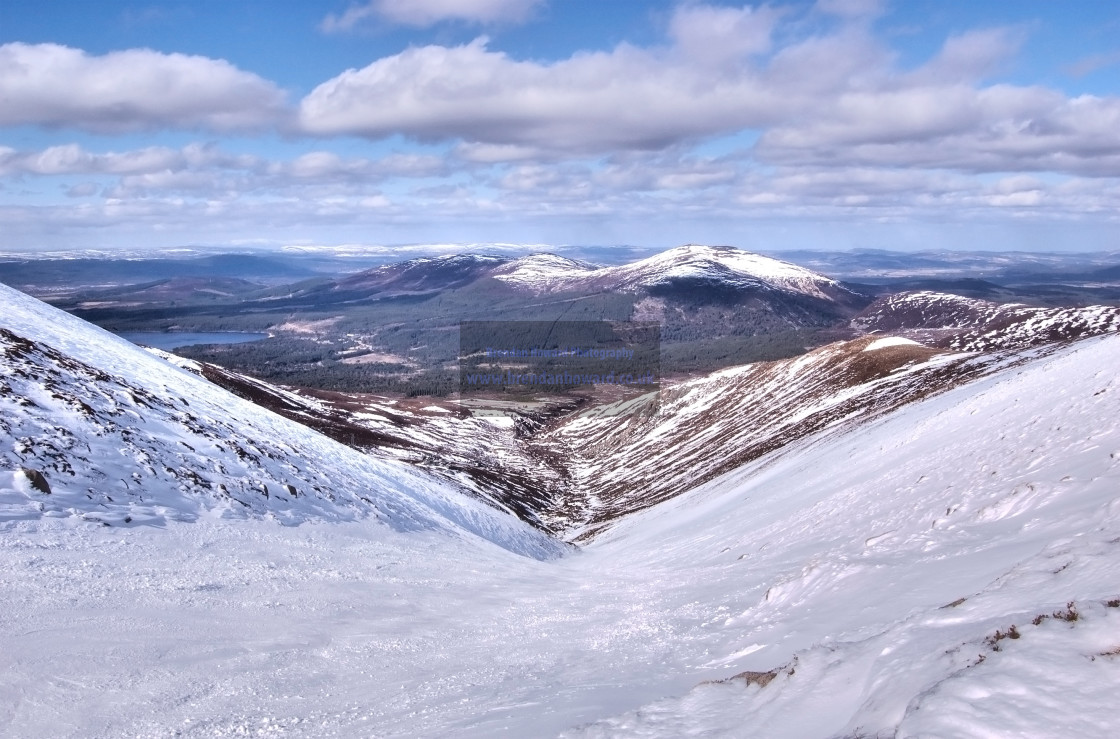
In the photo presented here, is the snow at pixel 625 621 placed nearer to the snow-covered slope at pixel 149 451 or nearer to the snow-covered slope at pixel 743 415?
the snow-covered slope at pixel 149 451

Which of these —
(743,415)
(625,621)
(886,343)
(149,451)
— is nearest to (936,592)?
(625,621)

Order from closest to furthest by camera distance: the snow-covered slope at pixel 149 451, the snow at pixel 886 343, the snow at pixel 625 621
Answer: the snow at pixel 625 621
the snow-covered slope at pixel 149 451
the snow at pixel 886 343

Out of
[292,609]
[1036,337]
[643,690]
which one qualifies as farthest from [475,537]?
[1036,337]

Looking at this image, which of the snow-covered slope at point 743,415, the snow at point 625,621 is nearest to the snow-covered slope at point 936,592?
the snow at point 625,621

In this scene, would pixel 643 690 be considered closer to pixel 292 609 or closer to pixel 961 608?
pixel 961 608

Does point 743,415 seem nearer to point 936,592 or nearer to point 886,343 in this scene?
point 886,343

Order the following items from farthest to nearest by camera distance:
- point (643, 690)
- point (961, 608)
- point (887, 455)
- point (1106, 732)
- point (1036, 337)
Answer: point (1036, 337) → point (887, 455) → point (643, 690) → point (961, 608) → point (1106, 732)

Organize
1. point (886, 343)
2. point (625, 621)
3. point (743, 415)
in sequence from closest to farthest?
1. point (625, 621)
2. point (743, 415)
3. point (886, 343)
